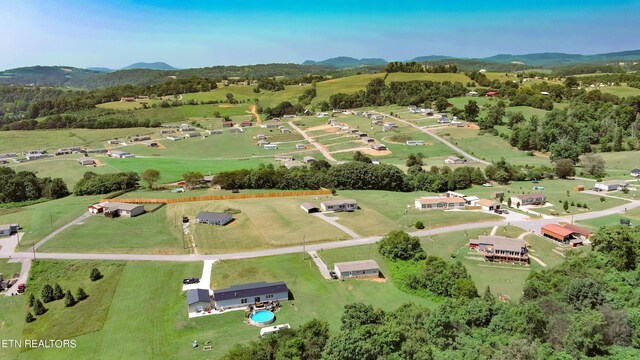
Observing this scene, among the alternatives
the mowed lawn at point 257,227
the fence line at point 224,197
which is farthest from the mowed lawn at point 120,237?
the fence line at point 224,197

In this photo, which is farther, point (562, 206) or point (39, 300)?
point (562, 206)

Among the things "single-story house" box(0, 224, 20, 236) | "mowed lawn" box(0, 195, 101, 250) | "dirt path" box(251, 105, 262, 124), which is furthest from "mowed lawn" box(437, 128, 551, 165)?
"single-story house" box(0, 224, 20, 236)

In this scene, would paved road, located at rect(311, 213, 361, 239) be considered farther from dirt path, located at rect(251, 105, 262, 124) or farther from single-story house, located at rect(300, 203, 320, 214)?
dirt path, located at rect(251, 105, 262, 124)

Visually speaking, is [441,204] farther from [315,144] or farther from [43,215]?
[315,144]

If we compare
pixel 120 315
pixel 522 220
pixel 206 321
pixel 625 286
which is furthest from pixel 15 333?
pixel 522 220

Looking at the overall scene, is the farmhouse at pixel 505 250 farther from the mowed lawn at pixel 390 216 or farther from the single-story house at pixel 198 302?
the single-story house at pixel 198 302

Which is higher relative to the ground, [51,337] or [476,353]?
[476,353]

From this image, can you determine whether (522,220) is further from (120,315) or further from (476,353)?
(120,315)
